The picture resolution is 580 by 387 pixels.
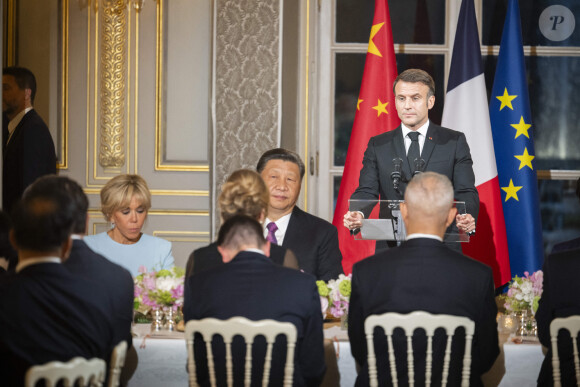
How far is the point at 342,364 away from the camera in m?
2.46

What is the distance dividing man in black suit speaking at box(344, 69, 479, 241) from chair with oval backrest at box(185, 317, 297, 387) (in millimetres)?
1508

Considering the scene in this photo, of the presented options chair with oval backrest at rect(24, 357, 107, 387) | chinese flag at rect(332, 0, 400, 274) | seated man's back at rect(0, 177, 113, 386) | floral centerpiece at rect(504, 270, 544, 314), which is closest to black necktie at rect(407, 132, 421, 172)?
floral centerpiece at rect(504, 270, 544, 314)

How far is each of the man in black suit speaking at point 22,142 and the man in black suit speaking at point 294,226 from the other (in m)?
1.95

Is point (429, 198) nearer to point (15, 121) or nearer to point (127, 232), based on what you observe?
point (127, 232)

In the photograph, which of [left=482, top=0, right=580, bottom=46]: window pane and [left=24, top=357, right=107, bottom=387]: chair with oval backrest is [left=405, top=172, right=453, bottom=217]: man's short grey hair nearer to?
[left=24, top=357, right=107, bottom=387]: chair with oval backrest

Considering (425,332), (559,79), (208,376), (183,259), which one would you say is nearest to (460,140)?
(425,332)

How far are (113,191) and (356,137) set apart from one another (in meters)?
1.76

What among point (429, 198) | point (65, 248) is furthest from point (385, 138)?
point (65, 248)

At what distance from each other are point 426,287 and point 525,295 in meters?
0.68

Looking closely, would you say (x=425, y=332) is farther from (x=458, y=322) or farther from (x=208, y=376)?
(x=208, y=376)

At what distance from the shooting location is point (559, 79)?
5.25 meters

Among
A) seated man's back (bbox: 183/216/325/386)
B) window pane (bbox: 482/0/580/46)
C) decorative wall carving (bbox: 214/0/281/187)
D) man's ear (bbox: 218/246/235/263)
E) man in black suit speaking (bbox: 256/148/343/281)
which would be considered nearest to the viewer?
seated man's back (bbox: 183/216/325/386)

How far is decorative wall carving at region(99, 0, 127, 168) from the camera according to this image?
210 inches

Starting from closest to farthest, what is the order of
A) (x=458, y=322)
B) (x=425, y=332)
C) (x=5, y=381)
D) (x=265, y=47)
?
(x=5, y=381), (x=458, y=322), (x=425, y=332), (x=265, y=47)
